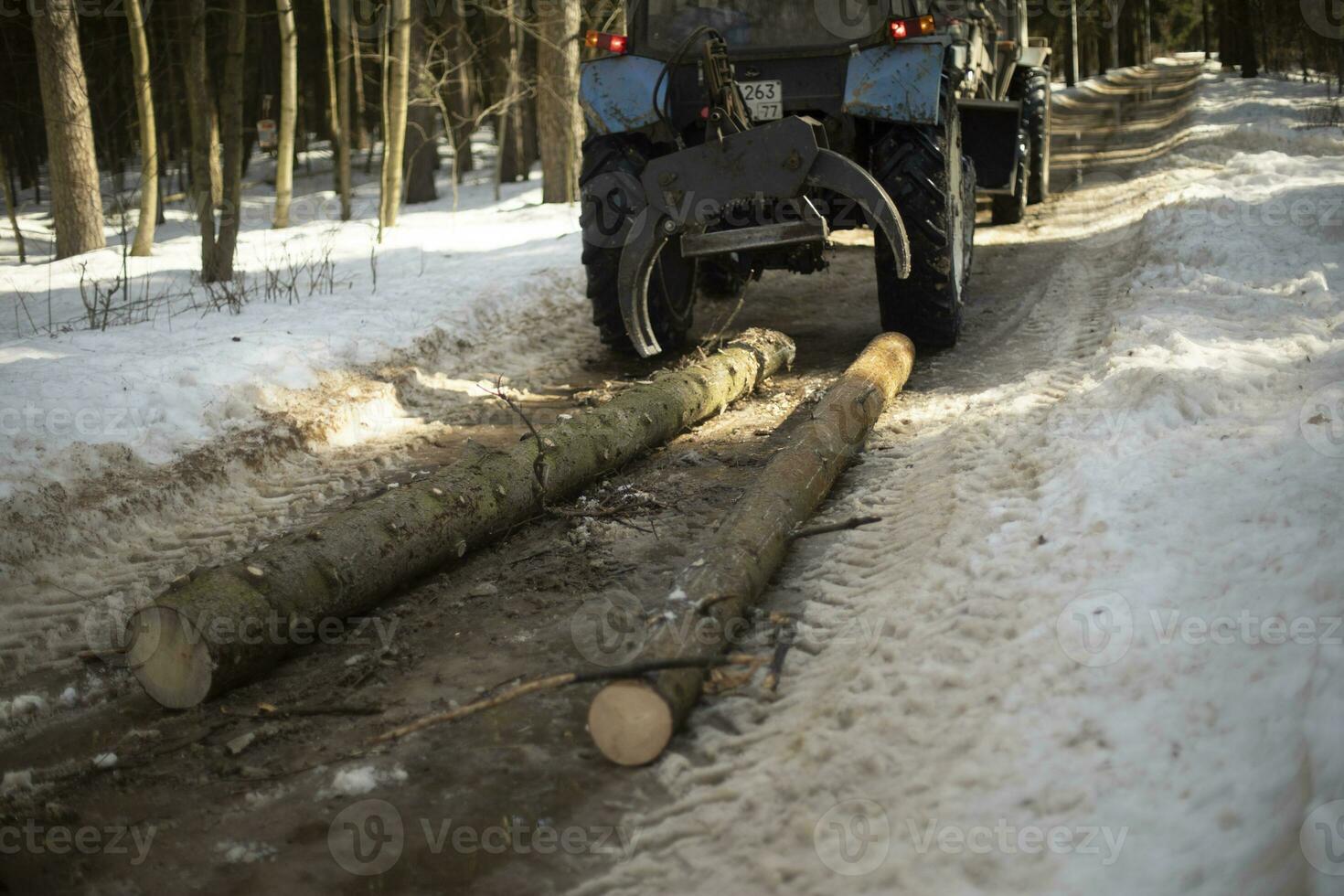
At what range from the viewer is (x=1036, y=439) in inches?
190

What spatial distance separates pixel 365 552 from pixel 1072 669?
2.61 metres

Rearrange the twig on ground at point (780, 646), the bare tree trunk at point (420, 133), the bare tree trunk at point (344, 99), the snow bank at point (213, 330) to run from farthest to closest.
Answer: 1. the bare tree trunk at point (420, 133)
2. the bare tree trunk at point (344, 99)
3. the snow bank at point (213, 330)
4. the twig on ground at point (780, 646)

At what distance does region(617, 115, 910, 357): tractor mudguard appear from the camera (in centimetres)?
594

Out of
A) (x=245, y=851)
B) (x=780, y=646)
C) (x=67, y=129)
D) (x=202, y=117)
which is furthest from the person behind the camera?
(x=202, y=117)

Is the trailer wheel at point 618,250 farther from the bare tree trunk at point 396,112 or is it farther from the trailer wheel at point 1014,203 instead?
the bare tree trunk at point 396,112

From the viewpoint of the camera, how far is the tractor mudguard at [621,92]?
6836mm

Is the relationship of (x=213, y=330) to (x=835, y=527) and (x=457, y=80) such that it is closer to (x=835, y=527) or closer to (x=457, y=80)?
(x=835, y=527)

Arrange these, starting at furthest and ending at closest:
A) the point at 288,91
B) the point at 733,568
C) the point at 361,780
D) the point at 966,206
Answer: the point at 288,91
the point at 966,206
the point at 733,568
the point at 361,780

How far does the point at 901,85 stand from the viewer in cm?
649

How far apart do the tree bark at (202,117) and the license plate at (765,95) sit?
18.6 feet

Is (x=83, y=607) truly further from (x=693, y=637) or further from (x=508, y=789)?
(x=693, y=637)

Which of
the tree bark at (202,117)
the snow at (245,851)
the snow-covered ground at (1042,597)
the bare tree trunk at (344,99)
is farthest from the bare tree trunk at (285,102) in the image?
the snow at (245,851)

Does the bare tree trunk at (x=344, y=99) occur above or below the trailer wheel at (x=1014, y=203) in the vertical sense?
above

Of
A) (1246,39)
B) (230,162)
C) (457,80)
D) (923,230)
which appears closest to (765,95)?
(923,230)
